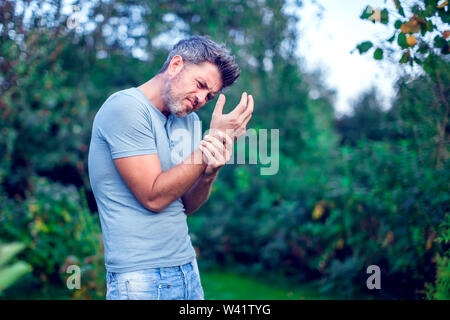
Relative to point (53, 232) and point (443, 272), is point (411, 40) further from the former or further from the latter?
point (53, 232)

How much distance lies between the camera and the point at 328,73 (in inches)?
472

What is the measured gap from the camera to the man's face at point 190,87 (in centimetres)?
187

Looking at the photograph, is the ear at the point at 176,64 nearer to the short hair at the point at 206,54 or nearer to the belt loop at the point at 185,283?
the short hair at the point at 206,54

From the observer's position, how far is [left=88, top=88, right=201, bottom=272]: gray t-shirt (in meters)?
1.63

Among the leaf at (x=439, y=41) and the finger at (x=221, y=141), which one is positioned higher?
the leaf at (x=439, y=41)

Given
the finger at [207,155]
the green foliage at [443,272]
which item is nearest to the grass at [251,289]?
the green foliage at [443,272]

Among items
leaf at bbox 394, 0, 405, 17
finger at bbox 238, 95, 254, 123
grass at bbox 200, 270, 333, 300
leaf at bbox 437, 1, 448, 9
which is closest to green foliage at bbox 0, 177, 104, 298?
grass at bbox 200, 270, 333, 300

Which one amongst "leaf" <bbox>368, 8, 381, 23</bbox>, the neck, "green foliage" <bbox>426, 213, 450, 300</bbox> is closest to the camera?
the neck

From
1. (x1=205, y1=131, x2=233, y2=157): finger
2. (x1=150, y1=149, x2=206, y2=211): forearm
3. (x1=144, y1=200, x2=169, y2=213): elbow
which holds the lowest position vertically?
(x1=144, y1=200, x2=169, y2=213): elbow

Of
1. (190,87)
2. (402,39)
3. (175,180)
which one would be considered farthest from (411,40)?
(175,180)

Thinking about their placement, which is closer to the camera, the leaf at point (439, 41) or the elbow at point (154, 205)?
the elbow at point (154, 205)

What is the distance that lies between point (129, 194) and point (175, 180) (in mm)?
233

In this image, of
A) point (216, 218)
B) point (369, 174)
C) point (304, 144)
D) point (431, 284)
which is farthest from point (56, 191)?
point (304, 144)

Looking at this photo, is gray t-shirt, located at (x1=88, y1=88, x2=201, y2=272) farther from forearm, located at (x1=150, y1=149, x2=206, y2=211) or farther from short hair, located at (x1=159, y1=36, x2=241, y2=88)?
short hair, located at (x1=159, y1=36, x2=241, y2=88)
